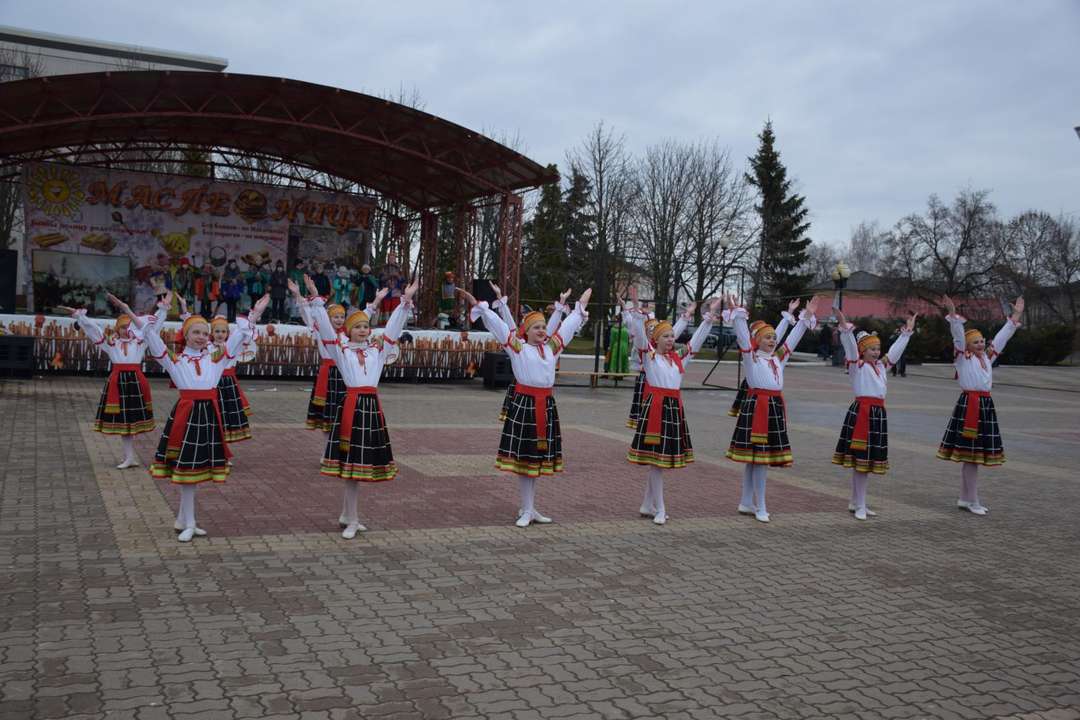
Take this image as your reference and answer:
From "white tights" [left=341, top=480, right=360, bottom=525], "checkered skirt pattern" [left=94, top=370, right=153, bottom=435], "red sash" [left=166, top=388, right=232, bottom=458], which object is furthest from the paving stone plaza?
"red sash" [left=166, top=388, right=232, bottom=458]

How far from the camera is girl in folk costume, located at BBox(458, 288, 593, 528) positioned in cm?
771

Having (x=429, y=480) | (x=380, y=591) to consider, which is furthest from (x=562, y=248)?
(x=380, y=591)

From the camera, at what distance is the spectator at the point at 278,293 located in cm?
2569

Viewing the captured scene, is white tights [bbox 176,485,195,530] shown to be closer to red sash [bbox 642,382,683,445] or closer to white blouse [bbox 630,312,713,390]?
red sash [bbox 642,382,683,445]

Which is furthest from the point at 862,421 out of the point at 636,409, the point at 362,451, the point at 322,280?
the point at 322,280

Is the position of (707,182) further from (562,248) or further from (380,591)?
(380,591)

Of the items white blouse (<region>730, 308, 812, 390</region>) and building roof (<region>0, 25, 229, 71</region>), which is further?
building roof (<region>0, 25, 229, 71</region>)

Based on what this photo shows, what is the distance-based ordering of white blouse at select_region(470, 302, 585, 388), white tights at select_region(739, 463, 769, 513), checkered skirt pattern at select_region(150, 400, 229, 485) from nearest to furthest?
checkered skirt pattern at select_region(150, 400, 229, 485), white blouse at select_region(470, 302, 585, 388), white tights at select_region(739, 463, 769, 513)

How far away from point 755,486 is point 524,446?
2431mm

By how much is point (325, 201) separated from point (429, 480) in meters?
19.2

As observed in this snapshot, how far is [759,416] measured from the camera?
8.47 metres

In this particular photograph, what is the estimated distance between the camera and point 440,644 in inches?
194

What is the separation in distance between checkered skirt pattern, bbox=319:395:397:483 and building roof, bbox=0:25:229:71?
36053mm

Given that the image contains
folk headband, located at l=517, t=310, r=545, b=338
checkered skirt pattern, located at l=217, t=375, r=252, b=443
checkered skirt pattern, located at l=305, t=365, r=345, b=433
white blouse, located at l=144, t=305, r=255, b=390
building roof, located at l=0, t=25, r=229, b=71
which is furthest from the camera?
building roof, located at l=0, t=25, r=229, b=71
